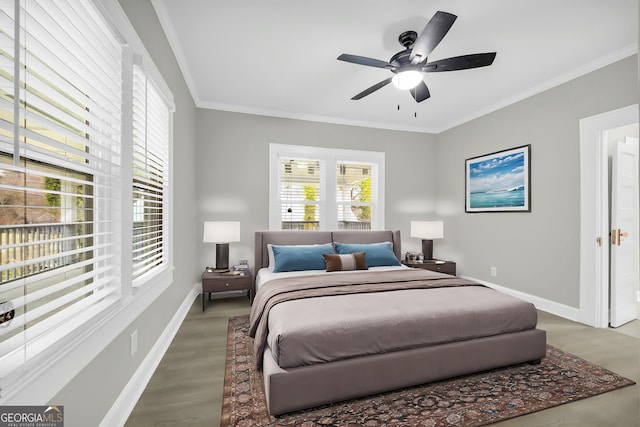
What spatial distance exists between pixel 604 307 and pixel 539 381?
1743 millimetres

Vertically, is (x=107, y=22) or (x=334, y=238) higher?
(x=107, y=22)

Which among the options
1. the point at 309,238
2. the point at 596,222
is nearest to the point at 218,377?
the point at 309,238

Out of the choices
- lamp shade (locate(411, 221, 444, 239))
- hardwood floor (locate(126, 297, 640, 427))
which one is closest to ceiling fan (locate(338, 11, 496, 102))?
hardwood floor (locate(126, 297, 640, 427))

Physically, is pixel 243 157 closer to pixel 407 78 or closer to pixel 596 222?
pixel 407 78

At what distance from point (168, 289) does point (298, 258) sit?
143cm

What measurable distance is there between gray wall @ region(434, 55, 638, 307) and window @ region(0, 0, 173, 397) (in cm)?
421

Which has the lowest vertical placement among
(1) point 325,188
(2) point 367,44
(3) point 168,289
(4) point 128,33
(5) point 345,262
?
(3) point 168,289

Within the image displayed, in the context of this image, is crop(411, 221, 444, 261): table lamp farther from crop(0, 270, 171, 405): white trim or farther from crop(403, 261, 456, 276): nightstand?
crop(0, 270, 171, 405): white trim

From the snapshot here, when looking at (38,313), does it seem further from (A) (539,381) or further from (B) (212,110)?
(B) (212,110)

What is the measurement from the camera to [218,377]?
2.12 m

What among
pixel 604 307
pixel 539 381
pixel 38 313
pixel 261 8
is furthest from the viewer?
pixel 604 307

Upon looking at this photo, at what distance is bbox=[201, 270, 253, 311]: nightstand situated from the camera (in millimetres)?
3535

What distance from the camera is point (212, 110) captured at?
4.25 m

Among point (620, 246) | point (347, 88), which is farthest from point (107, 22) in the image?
point (620, 246)
